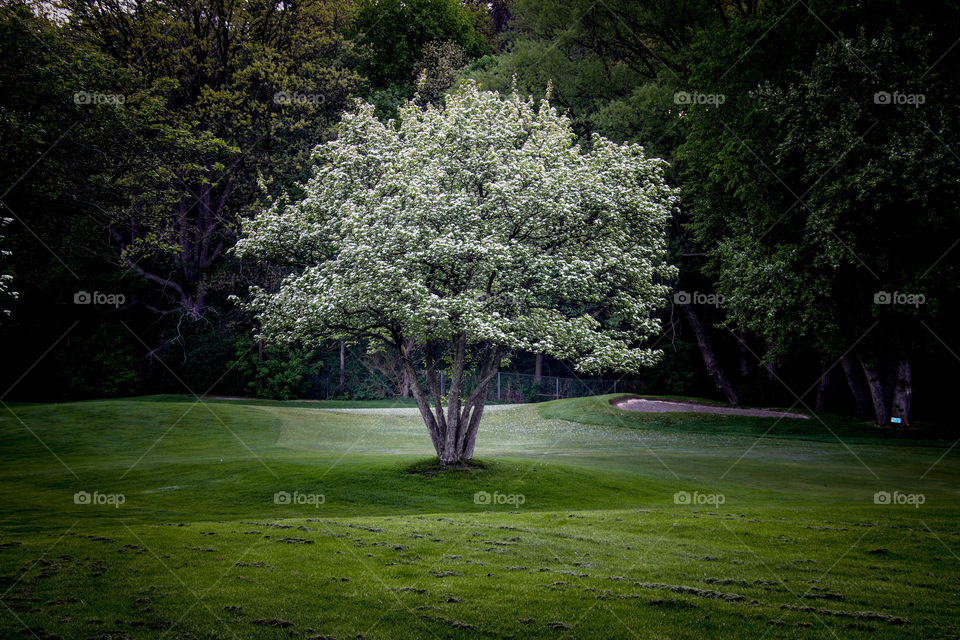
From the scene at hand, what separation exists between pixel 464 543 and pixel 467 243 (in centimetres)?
839

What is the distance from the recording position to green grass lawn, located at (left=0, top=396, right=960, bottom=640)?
721 cm

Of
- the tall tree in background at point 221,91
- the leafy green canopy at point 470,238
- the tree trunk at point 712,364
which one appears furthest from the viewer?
the tree trunk at point 712,364

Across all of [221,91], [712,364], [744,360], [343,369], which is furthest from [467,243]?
[744,360]

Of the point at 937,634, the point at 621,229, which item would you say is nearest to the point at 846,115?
the point at 621,229

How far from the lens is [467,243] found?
17.3 meters

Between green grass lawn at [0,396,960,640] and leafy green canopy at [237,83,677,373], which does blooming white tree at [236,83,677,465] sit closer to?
leafy green canopy at [237,83,677,373]

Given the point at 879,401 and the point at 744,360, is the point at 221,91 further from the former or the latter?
the point at 879,401

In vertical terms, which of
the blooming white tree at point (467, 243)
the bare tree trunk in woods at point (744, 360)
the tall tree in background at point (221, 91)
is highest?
the tall tree in background at point (221, 91)

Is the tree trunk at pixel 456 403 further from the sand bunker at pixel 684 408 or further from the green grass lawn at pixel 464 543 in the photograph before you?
the sand bunker at pixel 684 408

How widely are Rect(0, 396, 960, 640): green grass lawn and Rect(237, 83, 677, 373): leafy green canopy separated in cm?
430

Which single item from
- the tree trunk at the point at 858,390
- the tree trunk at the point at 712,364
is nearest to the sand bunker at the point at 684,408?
the tree trunk at the point at 858,390

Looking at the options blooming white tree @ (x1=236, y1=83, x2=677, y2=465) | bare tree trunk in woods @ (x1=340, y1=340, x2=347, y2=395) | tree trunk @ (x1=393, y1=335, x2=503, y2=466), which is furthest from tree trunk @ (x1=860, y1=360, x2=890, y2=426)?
bare tree trunk in woods @ (x1=340, y1=340, x2=347, y2=395)

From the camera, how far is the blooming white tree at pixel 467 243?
17750mm

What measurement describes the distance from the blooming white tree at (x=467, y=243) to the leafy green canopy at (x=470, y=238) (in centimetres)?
5
